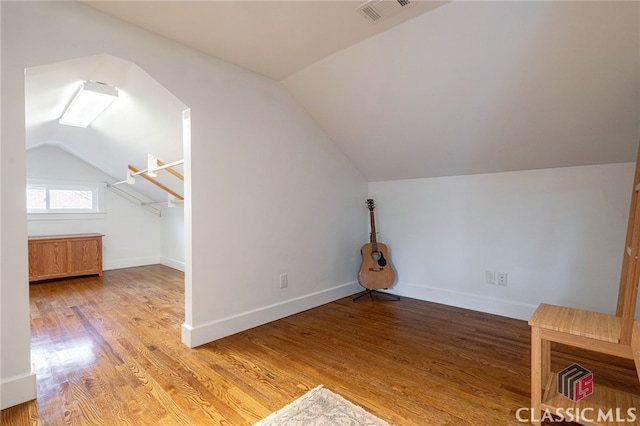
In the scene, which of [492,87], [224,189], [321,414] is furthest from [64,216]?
[492,87]

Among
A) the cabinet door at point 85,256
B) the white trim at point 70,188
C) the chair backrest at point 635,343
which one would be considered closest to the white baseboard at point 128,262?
the cabinet door at point 85,256

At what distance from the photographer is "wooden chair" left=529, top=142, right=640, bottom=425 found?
1262 millimetres

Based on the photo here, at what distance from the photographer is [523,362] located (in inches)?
79.5

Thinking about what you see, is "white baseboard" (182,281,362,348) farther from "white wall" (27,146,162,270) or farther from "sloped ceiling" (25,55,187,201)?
"white wall" (27,146,162,270)

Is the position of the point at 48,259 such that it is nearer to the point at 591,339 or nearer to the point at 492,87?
the point at 492,87

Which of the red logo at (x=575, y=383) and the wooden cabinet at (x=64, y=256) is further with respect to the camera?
the wooden cabinet at (x=64, y=256)

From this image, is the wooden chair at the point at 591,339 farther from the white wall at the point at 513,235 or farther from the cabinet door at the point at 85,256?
the cabinet door at the point at 85,256

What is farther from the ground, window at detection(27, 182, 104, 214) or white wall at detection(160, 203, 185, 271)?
window at detection(27, 182, 104, 214)

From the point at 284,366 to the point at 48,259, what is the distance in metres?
4.35

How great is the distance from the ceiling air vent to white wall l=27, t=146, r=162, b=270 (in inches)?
210

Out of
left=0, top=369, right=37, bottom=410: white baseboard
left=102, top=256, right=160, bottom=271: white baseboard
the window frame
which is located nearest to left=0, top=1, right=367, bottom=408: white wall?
left=0, top=369, right=37, bottom=410: white baseboard

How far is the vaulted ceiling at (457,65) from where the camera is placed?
5.73 feet

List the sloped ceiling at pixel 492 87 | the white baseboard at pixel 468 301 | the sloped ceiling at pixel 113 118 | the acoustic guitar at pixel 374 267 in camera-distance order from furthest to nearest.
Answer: the acoustic guitar at pixel 374 267
the white baseboard at pixel 468 301
the sloped ceiling at pixel 113 118
the sloped ceiling at pixel 492 87

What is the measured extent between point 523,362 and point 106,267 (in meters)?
5.99
